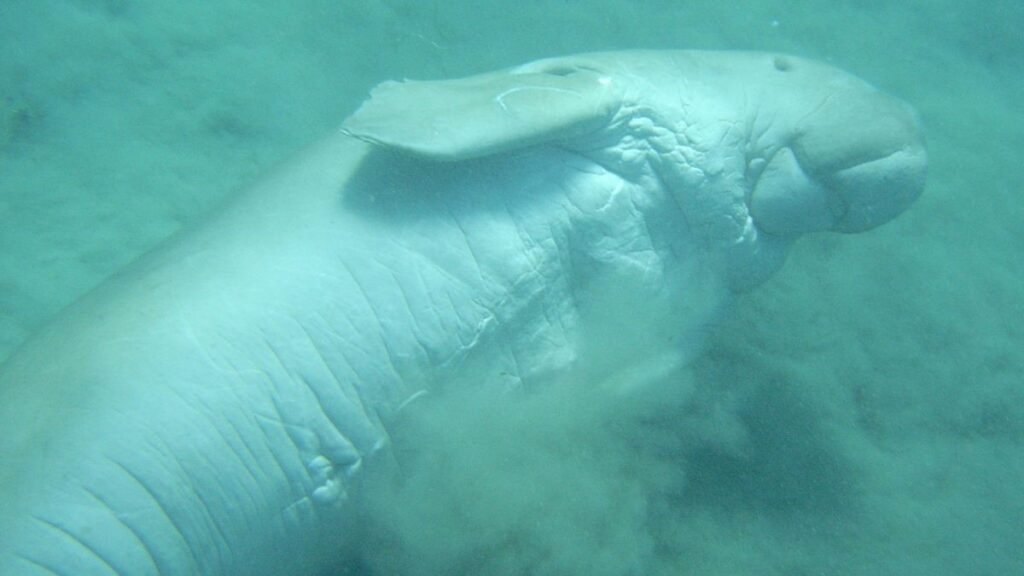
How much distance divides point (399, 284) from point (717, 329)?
2.41 m

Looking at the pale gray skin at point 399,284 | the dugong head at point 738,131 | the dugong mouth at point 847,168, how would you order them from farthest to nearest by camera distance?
the dugong mouth at point 847,168 < the dugong head at point 738,131 < the pale gray skin at point 399,284

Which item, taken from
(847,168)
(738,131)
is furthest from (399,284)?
(847,168)

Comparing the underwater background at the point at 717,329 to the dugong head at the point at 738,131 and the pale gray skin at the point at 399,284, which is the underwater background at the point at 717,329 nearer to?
the pale gray skin at the point at 399,284

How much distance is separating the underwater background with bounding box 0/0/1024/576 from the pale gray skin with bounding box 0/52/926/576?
0.37 metres

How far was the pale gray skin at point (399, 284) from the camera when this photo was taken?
2.16m

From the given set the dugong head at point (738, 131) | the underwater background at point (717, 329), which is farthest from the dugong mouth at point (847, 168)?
the underwater background at point (717, 329)

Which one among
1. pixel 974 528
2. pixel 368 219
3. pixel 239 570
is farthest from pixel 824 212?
pixel 239 570

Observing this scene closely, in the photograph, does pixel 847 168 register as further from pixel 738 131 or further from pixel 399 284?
pixel 399 284

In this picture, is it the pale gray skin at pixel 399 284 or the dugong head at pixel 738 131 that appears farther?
the dugong head at pixel 738 131

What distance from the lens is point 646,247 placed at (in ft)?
10.2

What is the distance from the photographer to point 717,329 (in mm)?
4113

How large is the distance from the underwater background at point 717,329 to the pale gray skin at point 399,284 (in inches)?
14.7

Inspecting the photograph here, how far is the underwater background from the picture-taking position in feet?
10.5

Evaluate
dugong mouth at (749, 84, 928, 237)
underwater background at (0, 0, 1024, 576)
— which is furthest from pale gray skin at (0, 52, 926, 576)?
underwater background at (0, 0, 1024, 576)
